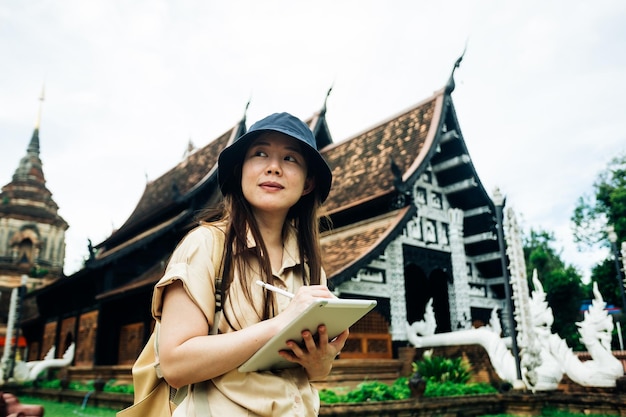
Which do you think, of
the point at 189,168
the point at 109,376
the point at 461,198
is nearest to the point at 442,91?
the point at 461,198

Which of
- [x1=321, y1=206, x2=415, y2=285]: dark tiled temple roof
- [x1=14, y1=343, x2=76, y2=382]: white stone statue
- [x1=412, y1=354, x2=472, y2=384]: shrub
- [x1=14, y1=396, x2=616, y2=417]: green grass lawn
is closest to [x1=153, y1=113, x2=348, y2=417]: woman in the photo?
[x1=321, y1=206, x2=415, y2=285]: dark tiled temple roof

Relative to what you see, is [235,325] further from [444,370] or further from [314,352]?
[444,370]

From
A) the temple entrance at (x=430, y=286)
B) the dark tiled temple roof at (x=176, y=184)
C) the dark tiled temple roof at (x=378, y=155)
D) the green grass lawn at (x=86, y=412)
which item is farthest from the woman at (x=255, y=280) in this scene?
the dark tiled temple roof at (x=176, y=184)

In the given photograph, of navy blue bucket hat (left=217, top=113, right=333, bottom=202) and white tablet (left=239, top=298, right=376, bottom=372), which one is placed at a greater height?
navy blue bucket hat (left=217, top=113, right=333, bottom=202)

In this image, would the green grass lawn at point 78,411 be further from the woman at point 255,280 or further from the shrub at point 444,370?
the woman at point 255,280

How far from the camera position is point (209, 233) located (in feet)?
4.52

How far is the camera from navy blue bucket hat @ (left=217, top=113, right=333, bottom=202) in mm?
1504

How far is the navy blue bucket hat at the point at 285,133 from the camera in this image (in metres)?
1.50

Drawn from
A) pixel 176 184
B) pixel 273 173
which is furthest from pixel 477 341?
pixel 176 184

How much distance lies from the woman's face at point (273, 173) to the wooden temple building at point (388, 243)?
808 cm

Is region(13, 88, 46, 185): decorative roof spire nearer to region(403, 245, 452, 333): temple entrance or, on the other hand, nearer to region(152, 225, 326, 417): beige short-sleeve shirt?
region(403, 245, 452, 333): temple entrance

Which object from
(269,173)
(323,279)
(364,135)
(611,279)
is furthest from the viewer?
(611,279)

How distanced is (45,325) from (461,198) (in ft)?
52.8

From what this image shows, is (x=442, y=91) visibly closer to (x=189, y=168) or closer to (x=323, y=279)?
(x=189, y=168)
